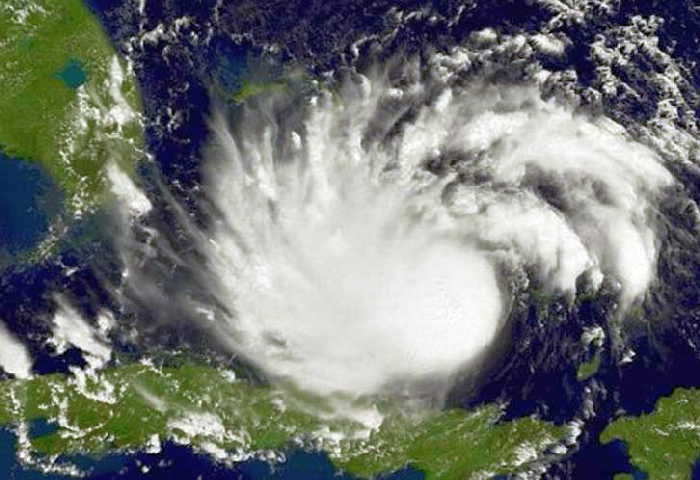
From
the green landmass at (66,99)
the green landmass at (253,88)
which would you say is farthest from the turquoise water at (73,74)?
the green landmass at (253,88)

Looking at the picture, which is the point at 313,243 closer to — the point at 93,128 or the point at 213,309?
the point at 213,309

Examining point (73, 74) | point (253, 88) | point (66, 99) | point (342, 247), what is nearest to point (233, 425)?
point (342, 247)

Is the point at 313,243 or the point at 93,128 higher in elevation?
the point at 93,128

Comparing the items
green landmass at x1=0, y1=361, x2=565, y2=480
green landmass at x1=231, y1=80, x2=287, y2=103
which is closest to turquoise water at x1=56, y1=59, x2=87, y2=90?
green landmass at x1=231, y1=80, x2=287, y2=103

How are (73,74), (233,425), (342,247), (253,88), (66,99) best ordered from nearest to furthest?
1. (233,425)
2. (342,247)
3. (66,99)
4. (73,74)
5. (253,88)

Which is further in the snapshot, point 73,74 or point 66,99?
point 73,74

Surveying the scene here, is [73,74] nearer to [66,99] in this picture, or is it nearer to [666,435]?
[66,99]

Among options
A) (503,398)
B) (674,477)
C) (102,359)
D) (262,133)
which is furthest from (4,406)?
(674,477)
